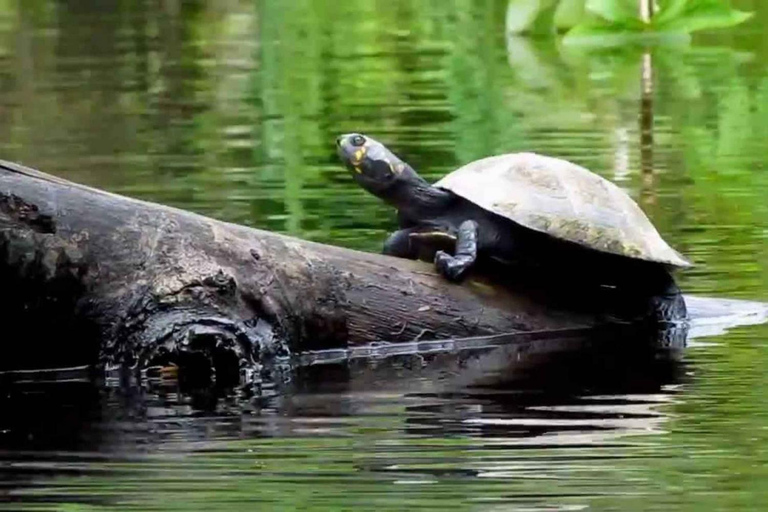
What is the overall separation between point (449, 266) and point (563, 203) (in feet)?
1.68

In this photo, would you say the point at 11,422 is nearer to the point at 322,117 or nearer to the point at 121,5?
the point at 322,117

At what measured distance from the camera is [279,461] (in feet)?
17.2

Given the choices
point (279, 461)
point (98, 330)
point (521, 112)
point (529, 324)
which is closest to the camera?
point (279, 461)

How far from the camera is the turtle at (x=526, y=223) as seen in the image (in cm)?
711

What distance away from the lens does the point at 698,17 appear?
15992 millimetres

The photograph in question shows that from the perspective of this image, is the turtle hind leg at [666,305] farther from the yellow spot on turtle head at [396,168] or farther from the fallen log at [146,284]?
the fallen log at [146,284]

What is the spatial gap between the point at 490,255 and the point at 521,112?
286 inches

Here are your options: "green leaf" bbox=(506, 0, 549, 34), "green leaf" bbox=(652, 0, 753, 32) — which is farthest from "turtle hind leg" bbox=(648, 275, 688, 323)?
"green leaf" bbox=(506, 0, 549, 34)

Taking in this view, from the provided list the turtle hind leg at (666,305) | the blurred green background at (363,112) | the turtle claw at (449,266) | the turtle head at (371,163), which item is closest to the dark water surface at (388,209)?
the blurred green background at (363,112)

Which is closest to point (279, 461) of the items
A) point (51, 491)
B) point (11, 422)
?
point (51, 491)

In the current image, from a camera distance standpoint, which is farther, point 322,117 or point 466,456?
point 322,117

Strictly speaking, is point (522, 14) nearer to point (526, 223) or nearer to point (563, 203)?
point (563, 203)

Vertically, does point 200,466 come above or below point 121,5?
below

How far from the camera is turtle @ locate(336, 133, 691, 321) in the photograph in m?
7.11
